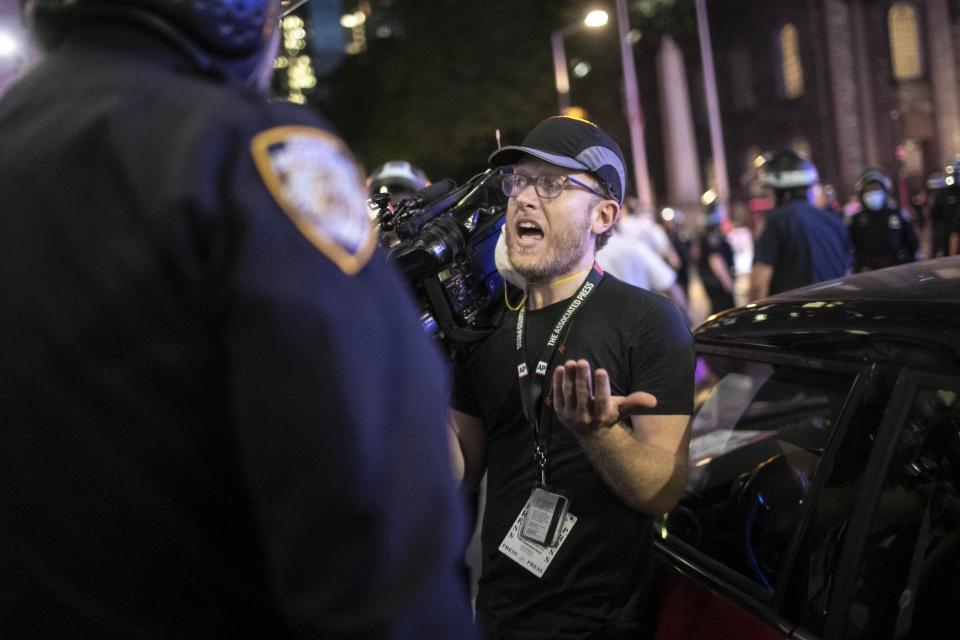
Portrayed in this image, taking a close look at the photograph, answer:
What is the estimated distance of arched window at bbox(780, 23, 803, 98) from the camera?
144 ft

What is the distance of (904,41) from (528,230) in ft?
138

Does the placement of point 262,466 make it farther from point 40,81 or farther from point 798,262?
point 798,262

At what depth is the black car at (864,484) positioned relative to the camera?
1.98 m

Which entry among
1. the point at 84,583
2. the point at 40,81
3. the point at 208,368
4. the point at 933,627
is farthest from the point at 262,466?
the point at 933,627

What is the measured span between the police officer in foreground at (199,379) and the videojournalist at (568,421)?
1.10 m

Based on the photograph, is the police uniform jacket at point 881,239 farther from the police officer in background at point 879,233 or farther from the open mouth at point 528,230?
the open mouth at point 528,230

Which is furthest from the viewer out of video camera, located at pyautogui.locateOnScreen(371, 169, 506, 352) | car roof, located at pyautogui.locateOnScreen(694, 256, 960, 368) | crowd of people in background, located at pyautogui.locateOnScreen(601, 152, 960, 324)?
crowd of people in background, located at pyautogui.locateOnScreen(601, 152, 960, 324)

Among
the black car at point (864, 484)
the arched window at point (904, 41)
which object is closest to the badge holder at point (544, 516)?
the black car at point (864, 484)

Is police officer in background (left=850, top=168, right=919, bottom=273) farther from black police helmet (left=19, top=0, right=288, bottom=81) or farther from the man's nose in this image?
black police helmet (left=19, top=0, right=288, bottom=81)

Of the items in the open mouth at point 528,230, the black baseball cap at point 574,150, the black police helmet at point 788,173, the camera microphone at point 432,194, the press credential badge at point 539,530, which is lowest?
the press credential badge at point 539,530

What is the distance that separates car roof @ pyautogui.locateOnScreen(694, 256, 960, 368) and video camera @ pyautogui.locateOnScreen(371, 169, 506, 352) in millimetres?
719

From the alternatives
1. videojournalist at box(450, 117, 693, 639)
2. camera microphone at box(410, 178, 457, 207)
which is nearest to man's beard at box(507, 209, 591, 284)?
videojournalist at box(450, 117, 693, 639)

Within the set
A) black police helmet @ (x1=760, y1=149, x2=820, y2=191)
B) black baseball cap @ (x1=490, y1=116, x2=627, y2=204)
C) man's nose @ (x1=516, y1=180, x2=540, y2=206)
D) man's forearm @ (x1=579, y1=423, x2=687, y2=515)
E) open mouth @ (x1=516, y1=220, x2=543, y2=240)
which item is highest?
black baseball cap @ (x1=490, y1=116, x2=627, y2=204)

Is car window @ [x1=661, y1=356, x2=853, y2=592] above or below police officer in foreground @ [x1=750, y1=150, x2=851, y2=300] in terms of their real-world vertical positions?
below
